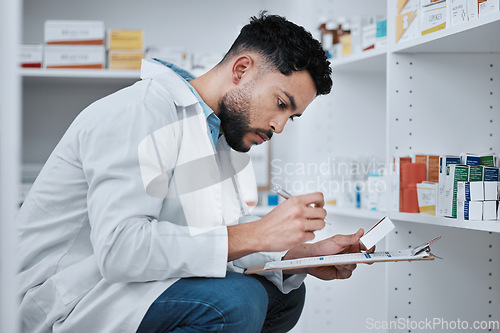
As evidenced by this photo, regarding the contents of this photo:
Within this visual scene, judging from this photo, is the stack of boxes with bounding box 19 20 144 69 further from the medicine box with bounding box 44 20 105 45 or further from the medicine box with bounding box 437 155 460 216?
the medicine box with bounding box 437 155 460 216

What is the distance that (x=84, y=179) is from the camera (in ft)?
3.46

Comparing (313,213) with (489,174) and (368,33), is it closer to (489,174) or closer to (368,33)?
(489,174)

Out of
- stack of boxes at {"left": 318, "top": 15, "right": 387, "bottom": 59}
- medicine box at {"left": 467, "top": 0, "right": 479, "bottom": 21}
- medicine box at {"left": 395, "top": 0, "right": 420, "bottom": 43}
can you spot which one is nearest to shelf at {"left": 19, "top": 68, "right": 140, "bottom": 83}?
stack of boxes at {"left": 318, "top": 15, "right": 387, "bottom": 59}

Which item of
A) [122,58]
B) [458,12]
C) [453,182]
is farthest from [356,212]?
[122,58]

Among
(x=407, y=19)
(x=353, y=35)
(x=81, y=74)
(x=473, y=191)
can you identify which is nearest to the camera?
(x=473, y=191)

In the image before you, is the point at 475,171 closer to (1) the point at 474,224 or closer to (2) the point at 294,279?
(1) the point at 474,224

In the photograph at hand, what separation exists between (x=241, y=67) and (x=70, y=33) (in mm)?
1145

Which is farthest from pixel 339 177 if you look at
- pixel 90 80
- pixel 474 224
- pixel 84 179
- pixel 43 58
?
pixel 43 58

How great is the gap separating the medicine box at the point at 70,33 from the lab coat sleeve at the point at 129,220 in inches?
48.5

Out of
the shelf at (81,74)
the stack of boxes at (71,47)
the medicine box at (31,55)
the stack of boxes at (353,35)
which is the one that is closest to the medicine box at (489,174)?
the stack of boxes at (353,35)

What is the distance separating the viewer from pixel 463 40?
4.22ft

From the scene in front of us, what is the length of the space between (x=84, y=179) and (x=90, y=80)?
1.23m

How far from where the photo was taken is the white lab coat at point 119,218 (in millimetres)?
948

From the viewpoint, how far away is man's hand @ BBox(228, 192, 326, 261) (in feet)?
3.29
